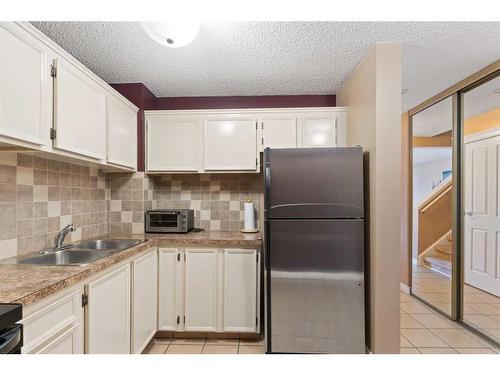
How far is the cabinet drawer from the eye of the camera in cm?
100

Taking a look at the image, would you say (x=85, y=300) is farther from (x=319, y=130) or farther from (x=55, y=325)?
(x=319, y=130)

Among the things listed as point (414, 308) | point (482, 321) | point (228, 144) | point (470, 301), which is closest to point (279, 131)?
point (228, 144)

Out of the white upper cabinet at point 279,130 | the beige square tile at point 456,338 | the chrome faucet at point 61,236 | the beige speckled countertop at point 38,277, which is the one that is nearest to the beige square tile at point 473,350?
the beige square tile at point 456,338

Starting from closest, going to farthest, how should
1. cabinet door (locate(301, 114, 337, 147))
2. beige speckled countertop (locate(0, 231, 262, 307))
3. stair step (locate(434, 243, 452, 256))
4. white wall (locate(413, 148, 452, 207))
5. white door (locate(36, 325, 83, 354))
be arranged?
beige speckled countertop (locate(0, 231, 262, 307)) → white door (locate(36, 325, 83, 354)) → cabinet door (locate(301, 114, 337, 147)) → stair step (locate(434, 243, 452, 256)) → white wall (locate(413, 148, 452, 207))

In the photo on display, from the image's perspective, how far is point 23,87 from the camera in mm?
1293

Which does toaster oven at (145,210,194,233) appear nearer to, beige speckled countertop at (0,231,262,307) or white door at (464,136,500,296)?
beige speckled countertop at (0,231,262,307)

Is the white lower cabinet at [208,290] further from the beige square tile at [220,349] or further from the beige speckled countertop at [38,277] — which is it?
the beige speckled countertop at [38,277]

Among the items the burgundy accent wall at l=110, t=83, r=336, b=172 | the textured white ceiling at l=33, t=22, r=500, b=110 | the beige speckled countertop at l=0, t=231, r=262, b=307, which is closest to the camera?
the beige speckled countertop at l=0, t=231, r=262, b=307

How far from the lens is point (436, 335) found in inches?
96.5

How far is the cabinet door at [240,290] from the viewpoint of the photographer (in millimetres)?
2285

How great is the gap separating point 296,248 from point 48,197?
182 cm

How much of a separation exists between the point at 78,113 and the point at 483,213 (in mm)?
3924

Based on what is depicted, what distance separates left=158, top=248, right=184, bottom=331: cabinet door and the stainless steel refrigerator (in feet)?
2.62

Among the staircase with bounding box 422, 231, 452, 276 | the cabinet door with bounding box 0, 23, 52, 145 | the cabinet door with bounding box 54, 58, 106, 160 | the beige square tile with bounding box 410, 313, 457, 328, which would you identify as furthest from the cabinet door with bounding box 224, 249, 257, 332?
the staircase with bounding box 422, 231, 452, 276
